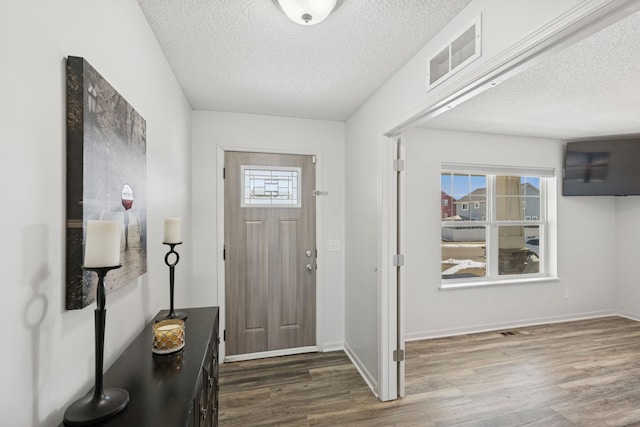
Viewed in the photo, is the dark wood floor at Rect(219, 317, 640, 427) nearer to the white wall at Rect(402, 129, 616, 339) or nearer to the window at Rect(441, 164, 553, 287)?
the white wall at Rect(402, 129, 616, 339)

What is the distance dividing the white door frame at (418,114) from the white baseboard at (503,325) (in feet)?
4.18

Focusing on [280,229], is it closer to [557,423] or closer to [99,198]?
[99,198]

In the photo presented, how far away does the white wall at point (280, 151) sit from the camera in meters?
2.81

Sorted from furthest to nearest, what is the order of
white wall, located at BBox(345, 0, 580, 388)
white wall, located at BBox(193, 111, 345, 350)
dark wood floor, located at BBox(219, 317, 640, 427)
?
1. white wall, located at BBox(193, 111, 345, 350)
2. dark wood floor, located at BBox(219, 317, 640, 427)
3. white wall, located at BBox(345, 0, 580, 388)

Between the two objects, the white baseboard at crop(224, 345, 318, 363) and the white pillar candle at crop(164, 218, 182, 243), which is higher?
the white pillar candle at crop(164, 218, 182, 243)

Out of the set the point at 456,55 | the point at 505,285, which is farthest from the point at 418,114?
the point at 505,285

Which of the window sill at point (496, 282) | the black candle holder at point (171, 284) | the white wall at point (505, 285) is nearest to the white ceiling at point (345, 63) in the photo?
the white wall at point (505, 285)

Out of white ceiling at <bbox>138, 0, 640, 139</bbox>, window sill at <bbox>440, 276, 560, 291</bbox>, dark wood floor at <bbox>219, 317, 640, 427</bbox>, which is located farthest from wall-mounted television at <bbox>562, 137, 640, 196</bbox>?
dark wood floor at <bbox>219, 317, 640, 427</bbox>

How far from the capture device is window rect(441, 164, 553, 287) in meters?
3.64

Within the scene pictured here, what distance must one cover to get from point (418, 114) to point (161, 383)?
6.21 feet

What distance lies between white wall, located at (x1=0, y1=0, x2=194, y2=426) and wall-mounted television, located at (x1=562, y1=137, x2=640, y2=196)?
16.4 feet

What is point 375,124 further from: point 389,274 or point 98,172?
point 98,172

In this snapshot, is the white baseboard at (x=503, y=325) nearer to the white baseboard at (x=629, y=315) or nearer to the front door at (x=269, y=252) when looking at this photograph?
the white baseboard at (x=629, y=315)

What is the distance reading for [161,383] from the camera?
97 cm
